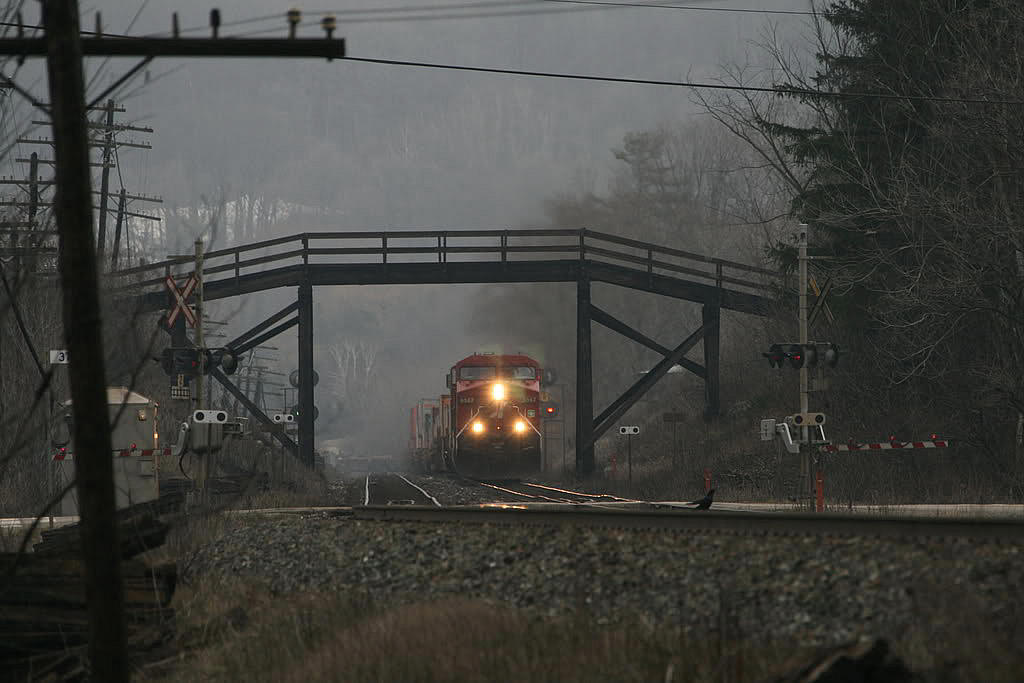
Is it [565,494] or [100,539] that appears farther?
[565,494]

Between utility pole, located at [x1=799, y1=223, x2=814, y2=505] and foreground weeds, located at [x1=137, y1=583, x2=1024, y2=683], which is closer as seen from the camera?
foreground weeds, located at [x1=137, y1=583, x2=1024, y2=683]

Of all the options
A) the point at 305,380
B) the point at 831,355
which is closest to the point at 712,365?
the point at 305,380

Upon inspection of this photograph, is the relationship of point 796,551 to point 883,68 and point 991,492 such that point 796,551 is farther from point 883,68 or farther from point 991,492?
point 883,68

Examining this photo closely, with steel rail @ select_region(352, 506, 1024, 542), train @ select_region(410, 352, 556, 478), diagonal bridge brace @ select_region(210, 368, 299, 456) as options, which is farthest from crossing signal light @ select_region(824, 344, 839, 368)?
diagonal bridge brace @ select_region(210, 368, 299, 456)

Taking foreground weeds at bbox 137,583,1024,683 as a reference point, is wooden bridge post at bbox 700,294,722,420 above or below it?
above

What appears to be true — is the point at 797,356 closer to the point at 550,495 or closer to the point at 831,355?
the point at 831,355

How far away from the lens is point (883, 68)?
29781 mm

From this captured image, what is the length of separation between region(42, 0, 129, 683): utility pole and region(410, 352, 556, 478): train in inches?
1046

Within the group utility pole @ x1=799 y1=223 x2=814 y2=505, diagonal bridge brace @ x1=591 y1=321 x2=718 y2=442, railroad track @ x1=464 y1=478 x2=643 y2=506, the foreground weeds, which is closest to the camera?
the foreground weeds

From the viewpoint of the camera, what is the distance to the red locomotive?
35062mm

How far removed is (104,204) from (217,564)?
3820 centimetres

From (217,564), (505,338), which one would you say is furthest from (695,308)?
(217,564)

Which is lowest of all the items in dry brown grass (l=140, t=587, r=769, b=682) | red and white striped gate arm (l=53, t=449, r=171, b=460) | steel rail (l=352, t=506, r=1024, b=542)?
dry brown grass (l=140, t=587, r=769, b=682)

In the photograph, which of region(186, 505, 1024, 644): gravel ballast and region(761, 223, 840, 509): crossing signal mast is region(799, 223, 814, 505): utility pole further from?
region(186, 505, 1024, 644): gravel ballast
